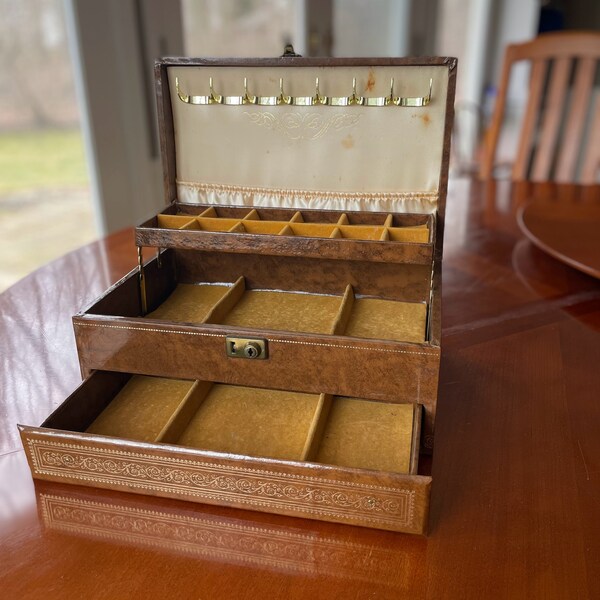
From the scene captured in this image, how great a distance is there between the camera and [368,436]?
2.11ft

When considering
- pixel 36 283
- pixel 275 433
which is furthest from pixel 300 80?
pixel 36 283

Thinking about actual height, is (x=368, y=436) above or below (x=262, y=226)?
below

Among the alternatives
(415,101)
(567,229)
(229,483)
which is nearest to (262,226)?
(415,101)

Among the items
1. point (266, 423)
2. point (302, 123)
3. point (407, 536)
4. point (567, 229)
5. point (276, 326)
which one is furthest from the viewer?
point (567, 229)

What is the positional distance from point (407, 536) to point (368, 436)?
0.12 metres

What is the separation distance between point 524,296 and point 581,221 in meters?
0.40

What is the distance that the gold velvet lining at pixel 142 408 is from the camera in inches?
26.1

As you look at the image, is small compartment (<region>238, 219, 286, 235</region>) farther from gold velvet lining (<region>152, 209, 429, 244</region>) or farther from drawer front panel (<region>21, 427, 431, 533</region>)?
drawer front panel (<region>21, 427, 431, 533</region>)

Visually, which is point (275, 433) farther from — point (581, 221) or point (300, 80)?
point (581, 221)

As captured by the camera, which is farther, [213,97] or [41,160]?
[41,160]

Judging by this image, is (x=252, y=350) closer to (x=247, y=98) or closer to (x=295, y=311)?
(x=295, y=311)

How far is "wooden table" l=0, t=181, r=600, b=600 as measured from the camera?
507 mm

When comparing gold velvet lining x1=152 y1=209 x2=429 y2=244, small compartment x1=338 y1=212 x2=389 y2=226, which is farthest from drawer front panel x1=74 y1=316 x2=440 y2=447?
small compartment x1=338 y1=212 x2=389 y2=226

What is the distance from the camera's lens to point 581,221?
1.34 metres
